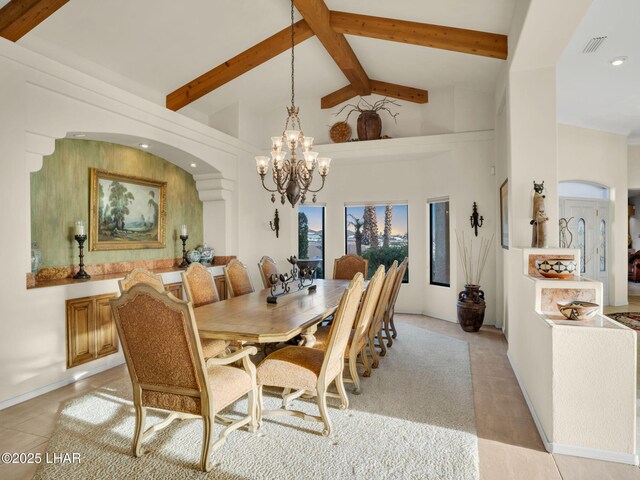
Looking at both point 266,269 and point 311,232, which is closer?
point 266,269

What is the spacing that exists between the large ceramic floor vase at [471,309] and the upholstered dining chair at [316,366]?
2.90 metres

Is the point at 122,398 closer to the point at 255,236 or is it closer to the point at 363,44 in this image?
the point at 255,236

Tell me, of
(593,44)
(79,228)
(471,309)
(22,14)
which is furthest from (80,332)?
(593,44)

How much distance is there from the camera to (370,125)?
20.5ft

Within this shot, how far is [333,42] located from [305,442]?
4208 millimetres

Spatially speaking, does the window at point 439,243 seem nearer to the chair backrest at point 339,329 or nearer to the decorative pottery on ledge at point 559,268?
the decorative pottery on ledge at point 559,268

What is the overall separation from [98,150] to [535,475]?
491 centimetres

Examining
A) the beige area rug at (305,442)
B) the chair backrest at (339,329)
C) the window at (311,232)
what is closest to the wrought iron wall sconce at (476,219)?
the window at (311,232)

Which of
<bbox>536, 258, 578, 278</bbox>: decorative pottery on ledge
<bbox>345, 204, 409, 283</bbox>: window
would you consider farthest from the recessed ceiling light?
<bbox>345, 204, 409, 283</bbox>: window

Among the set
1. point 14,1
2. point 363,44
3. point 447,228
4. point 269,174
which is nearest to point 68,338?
point 14,1

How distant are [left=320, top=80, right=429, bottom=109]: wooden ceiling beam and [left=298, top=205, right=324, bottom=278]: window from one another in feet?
6.26

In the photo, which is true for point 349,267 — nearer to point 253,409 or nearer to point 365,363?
point 365,363

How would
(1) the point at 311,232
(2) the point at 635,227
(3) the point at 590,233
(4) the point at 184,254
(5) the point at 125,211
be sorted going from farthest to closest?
(2) the point at 635,227 < (3) the point at 590,233 < (1) the point at 311,232 < (4) the point at 184,254 < (5) the point at 125,211

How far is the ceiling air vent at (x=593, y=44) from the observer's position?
392 cm
